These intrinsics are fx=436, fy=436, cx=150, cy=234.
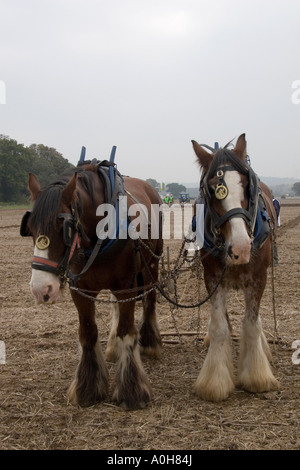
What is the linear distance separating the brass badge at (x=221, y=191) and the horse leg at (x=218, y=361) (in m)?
0.89

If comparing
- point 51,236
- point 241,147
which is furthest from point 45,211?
point 241,147

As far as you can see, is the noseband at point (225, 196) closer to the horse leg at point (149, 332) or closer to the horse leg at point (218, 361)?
the horse leg at point (218, 361)

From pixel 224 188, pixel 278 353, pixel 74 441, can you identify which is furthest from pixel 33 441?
pixel 278 353

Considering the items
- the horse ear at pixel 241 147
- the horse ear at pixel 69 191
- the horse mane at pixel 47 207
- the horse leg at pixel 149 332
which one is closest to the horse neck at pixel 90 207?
the horse mane at pixel 47 207

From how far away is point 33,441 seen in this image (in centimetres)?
294

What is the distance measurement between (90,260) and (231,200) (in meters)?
1.14

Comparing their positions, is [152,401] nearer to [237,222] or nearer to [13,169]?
[237,222]

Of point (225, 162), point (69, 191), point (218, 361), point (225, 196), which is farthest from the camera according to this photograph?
point (218, 361)

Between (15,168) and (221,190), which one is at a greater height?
(15,168)

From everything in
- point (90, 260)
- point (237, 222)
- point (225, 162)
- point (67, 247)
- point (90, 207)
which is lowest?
point (90, 260)

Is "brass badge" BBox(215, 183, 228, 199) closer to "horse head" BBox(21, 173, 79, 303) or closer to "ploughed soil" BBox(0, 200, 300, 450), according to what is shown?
"horse head" BBox(21, 173, 79, 303)

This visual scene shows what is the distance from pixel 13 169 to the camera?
175 ft

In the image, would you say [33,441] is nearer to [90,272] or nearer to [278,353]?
[90,272]
